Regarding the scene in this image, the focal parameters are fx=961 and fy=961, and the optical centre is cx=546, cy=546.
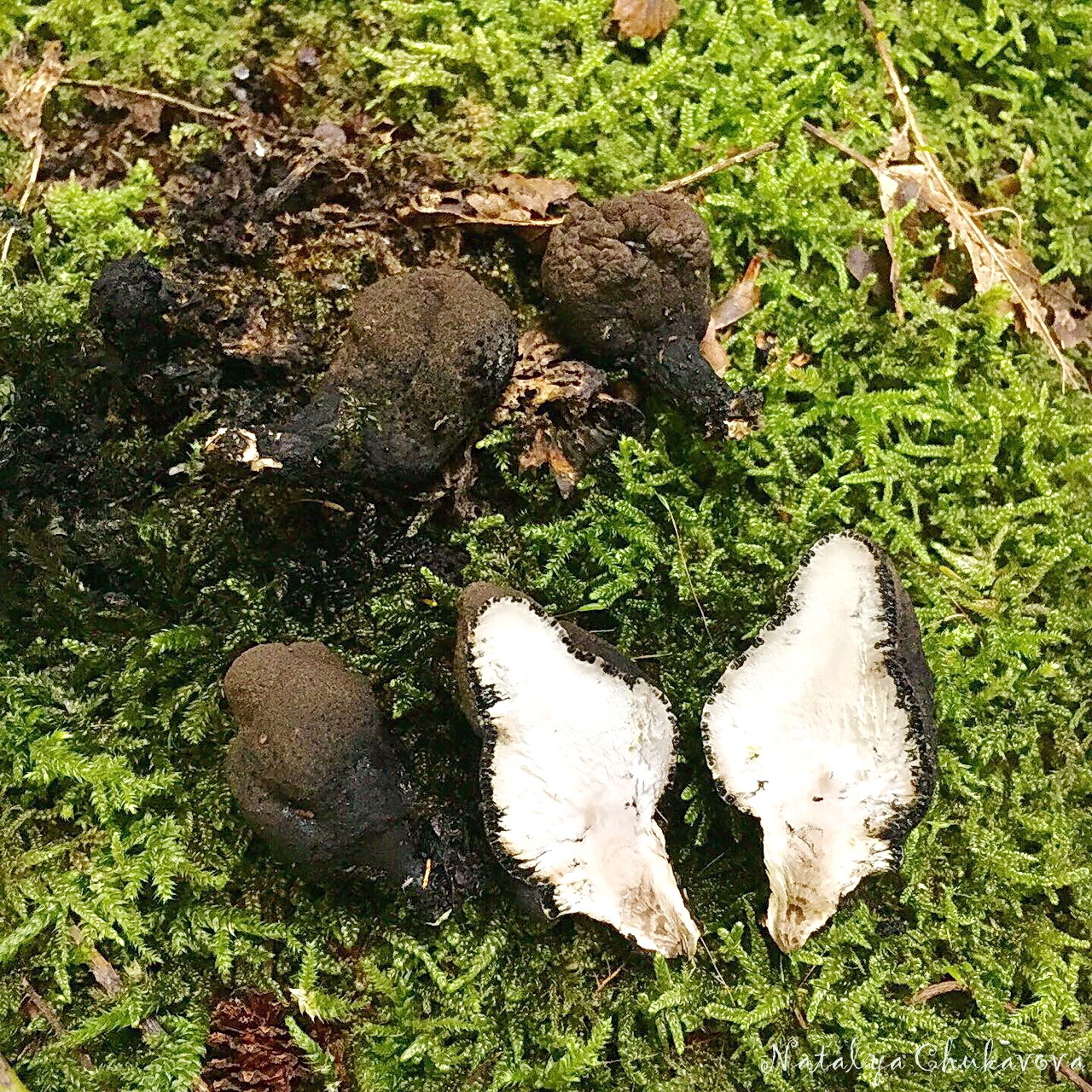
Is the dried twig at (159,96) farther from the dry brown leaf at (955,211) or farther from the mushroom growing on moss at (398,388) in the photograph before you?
the dry brown leaf at (955,211)

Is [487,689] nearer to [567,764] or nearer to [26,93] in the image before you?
[567,764]

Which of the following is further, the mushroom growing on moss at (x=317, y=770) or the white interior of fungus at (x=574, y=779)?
the white interior of fungus at (x=574, y=779)

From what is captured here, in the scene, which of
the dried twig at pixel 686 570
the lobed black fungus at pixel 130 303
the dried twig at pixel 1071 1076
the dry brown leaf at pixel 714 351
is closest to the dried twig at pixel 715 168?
the dry brown leaf at pixel 714 351

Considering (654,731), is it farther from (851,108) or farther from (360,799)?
(851,108)

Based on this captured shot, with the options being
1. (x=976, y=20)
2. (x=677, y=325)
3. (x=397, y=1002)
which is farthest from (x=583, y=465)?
(x=976, y=20)

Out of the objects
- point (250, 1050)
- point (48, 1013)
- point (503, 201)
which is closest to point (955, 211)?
Answer: point (503, 201)

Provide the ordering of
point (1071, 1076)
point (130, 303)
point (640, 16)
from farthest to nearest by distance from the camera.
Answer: point (640, 16) → point (1071, 1076) → point (130, 303)

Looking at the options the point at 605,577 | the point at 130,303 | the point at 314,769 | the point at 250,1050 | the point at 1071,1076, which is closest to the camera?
the point at 314,769
